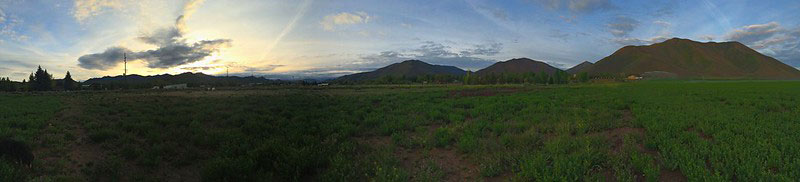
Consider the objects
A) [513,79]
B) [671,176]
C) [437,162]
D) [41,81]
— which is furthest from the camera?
[513,79]

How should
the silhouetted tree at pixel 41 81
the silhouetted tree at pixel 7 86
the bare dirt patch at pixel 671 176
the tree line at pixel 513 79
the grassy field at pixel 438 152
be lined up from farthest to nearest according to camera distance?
the tree line at pixel 513 79, the silhouetted tree at pixel 41 81, the silhouetted tree at pixel 7 86, the grassy field at pixel 438 152, the bare dirt patch at pixel 671 176

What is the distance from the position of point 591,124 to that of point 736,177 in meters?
5.35

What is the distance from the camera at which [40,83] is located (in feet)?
367

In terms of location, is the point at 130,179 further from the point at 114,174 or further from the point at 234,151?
the point at 234,151

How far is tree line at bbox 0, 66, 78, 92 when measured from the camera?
104438 millimetres

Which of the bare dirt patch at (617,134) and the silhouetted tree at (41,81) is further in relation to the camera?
the silhouetted tree at (41,81)

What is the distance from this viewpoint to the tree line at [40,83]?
→ 343 feet

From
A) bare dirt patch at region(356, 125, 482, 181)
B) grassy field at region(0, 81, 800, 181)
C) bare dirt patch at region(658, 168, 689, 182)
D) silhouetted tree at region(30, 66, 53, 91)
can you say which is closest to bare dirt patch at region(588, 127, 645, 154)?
grassy field at region(0, 81, 800, 181)

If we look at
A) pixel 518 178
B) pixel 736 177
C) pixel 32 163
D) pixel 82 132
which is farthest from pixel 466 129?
pixel 82 132

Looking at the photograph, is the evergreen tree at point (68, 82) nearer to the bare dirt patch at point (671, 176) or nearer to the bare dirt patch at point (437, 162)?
the bare dirt patch at point (437, 162)

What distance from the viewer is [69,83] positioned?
11762cm

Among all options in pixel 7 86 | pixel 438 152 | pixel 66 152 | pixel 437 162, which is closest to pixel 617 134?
A: pixel 438 152

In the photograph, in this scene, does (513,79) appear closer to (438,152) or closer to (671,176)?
(438,152)

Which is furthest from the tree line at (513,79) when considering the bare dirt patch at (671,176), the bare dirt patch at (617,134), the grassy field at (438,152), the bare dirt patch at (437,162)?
the bare dirt patch at (671,176)
